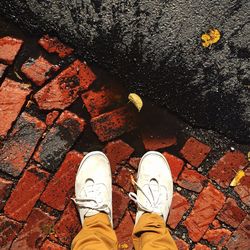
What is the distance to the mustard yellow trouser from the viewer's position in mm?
2217

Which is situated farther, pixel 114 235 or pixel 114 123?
pixel 114 123

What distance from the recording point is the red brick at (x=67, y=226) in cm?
248

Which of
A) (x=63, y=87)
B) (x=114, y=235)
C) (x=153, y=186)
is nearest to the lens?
(x=114, y=235)

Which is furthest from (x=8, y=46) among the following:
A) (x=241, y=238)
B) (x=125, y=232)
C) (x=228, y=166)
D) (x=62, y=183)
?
(x=241, y=238)

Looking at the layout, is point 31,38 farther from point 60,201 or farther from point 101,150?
point 60,201

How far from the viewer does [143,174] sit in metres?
2.49

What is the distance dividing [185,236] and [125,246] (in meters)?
0.37

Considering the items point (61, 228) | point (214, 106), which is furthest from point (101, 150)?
point (214, 106)

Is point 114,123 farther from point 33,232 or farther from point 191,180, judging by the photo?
point 33,232

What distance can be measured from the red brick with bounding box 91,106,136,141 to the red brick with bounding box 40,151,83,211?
0.19m

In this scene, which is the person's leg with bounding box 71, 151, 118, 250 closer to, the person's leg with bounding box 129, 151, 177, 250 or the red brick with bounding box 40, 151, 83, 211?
the red brick with bounding box 40, 151, 83, 211

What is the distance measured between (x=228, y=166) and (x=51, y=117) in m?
1.10

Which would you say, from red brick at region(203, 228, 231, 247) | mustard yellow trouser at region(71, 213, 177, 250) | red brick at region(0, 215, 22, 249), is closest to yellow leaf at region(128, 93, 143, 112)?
mustard yellow trouser at region(71, 213, 177, 250)

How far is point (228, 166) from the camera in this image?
8.34 feet
